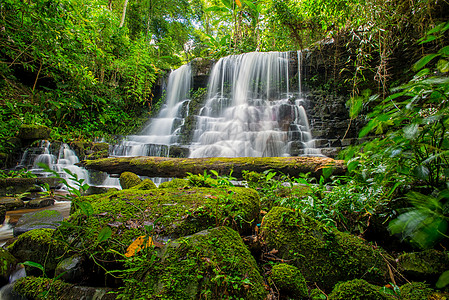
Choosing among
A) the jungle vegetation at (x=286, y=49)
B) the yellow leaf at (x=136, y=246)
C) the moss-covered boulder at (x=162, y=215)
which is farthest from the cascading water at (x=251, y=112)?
the yellow leaf at (x=136, y=246)

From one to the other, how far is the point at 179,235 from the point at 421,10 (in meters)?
6.38

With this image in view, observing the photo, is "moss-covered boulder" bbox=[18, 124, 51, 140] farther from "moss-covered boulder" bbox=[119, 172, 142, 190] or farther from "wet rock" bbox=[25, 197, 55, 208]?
"moss-covered boulder" bbox=[119, 172, 142, 190]

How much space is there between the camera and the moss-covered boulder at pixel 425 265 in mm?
1273

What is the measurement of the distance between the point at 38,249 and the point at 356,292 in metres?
2.45

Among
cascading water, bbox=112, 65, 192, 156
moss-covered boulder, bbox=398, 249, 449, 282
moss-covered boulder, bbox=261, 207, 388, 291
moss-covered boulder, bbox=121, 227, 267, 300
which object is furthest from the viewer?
cascading water, bbox=112, 65, 192, 156

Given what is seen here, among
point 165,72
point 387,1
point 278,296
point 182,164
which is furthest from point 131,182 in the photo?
point 165,72

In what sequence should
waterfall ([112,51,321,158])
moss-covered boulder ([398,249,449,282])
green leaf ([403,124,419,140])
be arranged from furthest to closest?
waterfall ([112,51,321,158]) < moss-covered boulder ([398,249,449,282]) < green leaf ([403,124,419,140])

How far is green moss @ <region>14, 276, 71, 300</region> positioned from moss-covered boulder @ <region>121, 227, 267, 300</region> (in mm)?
508

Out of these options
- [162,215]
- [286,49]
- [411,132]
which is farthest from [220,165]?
[286,49]

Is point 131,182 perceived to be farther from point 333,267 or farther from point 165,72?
point 165,72

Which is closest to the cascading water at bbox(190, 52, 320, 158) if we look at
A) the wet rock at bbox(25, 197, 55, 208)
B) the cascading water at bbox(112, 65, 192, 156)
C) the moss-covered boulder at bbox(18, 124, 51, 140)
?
the cascading water at bbox(112, 65, 192, 156)

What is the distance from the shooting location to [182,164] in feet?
13.6

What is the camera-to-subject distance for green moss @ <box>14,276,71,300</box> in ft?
3.97

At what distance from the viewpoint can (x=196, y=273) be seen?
1110mm
